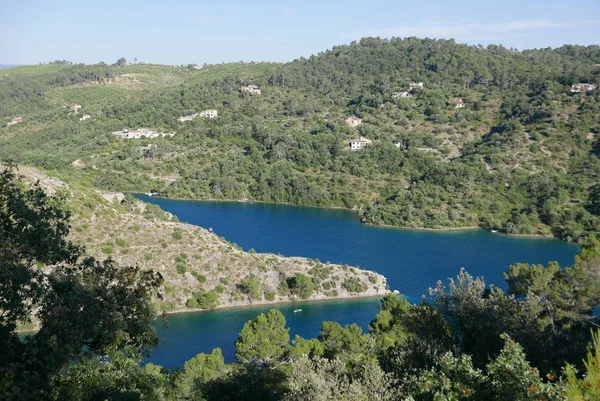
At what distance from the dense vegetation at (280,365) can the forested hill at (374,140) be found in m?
35.0

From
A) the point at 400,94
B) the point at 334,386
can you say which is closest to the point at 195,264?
the point at 334,386

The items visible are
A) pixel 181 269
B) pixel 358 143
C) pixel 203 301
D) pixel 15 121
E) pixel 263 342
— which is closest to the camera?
pixel 263 342

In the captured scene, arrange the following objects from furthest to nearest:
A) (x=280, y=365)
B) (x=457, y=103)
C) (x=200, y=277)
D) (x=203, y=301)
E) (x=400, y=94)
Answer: (x=400, y=94) → (x=457, y=103) → (x=200, y=277) → (x=203, y=301) → (x=280, y=365)

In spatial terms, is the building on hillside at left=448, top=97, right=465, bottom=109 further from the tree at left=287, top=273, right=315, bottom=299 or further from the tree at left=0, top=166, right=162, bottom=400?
the tree at left=0, top=166, right=162, bottom=400

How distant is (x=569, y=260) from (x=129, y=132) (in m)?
67.2

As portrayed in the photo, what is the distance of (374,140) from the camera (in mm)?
74625

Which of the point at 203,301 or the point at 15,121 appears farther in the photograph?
the point at 15,121

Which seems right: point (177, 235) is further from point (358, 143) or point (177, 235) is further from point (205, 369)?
point (358, 143)

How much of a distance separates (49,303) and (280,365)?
13320mm

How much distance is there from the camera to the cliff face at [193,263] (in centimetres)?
3244

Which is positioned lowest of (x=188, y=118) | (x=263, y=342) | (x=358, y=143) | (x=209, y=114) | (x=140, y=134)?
(x=263, y=342)

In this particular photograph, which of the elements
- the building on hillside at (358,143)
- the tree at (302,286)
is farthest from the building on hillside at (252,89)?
the tree at (302,286)

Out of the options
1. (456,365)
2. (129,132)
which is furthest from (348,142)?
(456,365)

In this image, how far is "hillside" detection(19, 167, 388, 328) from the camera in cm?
3234
